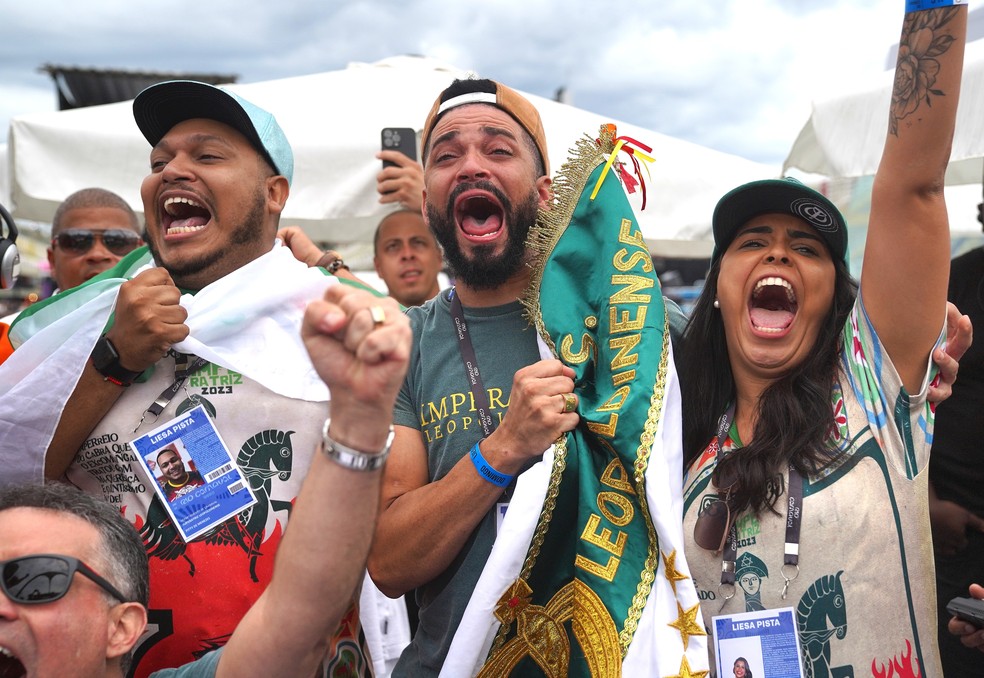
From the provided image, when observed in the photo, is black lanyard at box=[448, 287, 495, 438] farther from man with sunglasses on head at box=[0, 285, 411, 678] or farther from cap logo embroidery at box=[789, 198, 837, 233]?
cap logo embroidery at box=[789, 198, 837, 233]

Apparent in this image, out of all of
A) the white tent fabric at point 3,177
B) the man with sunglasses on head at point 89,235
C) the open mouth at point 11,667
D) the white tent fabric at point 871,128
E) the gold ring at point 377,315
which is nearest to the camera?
the gold ring at point 377,315

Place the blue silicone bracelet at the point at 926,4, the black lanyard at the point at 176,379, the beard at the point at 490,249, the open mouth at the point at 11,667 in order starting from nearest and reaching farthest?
the open mouth at the point at 11,667 < the blue silicone bracelet at the point at 926,4 < the black lanyard at the point at 176,379 < the beard at the point at 490,249

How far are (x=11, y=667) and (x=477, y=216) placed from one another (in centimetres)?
154

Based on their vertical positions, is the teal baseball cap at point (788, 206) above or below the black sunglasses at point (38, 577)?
above

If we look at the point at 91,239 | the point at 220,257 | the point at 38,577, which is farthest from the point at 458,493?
the point at 91,239

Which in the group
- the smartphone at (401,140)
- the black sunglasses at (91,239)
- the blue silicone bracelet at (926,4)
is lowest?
the blue silicone bracelet at (926,4)

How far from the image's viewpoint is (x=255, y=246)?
2.57 m

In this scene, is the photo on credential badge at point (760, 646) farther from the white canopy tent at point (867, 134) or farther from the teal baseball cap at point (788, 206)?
the white canopy tent at point (867, 134)

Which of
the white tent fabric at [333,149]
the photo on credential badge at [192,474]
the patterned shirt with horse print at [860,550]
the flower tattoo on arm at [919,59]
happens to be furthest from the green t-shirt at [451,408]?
the white tent fabric at [333,149]

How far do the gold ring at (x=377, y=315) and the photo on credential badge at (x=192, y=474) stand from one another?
3.47 feet

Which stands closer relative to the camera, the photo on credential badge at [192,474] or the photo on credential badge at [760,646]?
the photo on credential badge at [760,646]

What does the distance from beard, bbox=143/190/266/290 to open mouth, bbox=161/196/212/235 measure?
0.06 meters

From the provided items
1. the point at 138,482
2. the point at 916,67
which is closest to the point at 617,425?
the point at 916,67

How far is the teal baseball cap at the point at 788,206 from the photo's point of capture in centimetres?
230
